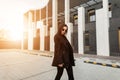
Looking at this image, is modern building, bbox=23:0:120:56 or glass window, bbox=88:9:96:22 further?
glass window, bbox=88:9:96:22

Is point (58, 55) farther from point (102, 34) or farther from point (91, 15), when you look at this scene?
point (91, 15)

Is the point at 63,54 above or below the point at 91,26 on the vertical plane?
below

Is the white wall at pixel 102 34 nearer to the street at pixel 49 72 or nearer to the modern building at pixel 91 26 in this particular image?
the modern building at pixel 91 26

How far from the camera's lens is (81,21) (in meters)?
9.01

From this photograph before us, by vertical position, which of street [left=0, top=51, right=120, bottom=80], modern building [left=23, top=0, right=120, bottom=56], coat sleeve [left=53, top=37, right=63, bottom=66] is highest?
modern building [left=23, top=0, right=120, bottom=56]

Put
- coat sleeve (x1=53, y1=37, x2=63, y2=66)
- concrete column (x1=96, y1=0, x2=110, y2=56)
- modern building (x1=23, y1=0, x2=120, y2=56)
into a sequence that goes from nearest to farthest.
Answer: coat sleeve (x1=53, y1=37, x2=63, y2=66)
concrete column (x1=96, y1=0, x2=110, y2=56)
modern building (x1=23, y1=0, x2=120, y2=56)

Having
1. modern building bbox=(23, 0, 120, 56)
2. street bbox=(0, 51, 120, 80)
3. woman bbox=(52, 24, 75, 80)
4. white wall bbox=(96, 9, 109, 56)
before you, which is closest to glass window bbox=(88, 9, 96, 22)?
modern building bbox=(23, 0, 120, 56)

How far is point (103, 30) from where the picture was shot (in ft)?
25.0

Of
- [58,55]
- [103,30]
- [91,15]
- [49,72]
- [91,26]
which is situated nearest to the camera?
[58,55]

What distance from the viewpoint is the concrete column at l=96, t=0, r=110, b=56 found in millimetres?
7371

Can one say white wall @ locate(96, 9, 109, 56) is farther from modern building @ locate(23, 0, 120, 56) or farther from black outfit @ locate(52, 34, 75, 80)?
black outfit @ locate(52, 34, 75, 80)

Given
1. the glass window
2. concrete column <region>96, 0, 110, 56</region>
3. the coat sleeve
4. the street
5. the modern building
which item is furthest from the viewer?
the glass window

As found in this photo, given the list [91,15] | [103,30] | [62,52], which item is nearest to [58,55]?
[62,52]

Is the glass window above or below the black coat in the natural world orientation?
above
